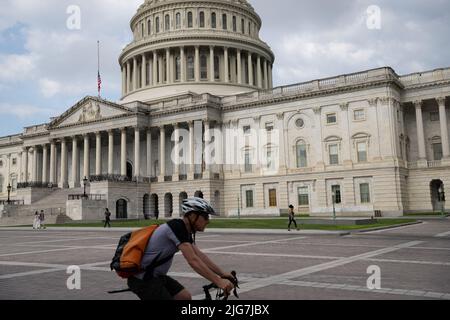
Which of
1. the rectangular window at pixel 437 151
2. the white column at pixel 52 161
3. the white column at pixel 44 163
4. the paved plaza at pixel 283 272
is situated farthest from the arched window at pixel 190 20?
the paved plaza at pixel 283 272

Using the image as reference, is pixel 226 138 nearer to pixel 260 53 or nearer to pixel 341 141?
pixel 341 141

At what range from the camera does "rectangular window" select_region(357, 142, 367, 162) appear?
55.7 m

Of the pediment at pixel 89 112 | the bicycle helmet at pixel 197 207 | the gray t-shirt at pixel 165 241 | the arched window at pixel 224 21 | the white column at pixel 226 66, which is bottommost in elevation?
the gray t-shirt at pixel 165 241

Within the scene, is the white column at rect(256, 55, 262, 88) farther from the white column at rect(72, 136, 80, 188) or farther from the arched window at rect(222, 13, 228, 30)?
the white column at rect(72, 136, 80, 188)

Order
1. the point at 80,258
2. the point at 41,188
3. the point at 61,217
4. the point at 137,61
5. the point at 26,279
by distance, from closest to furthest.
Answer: the point at 26,279, the point at 80,258, the point at 61,217, the point at 41,188, the point at 137,61

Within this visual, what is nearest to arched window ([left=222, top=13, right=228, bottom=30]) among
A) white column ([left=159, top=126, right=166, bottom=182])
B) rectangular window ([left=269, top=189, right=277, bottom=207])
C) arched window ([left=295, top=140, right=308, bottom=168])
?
white column ([left=159, top=126, right=166, bottom=182])

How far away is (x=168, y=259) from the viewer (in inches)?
206

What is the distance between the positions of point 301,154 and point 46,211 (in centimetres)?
3560

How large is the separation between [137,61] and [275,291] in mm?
→ 82773

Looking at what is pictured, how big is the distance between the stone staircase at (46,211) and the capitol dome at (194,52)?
908 inches

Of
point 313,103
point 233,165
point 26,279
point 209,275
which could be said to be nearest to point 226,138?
point 233,165

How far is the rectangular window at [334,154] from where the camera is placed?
57722 mm

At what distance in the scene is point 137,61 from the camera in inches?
3442

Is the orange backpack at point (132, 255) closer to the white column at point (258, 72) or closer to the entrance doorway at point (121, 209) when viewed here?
the entrance doorway at point (121, 209)
